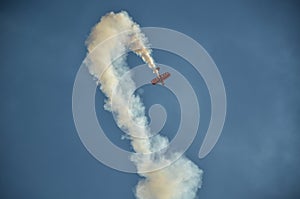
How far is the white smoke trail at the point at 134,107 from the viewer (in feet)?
168

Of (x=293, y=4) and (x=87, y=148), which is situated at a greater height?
(x=293, y=4)

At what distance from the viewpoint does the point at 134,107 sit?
54844 mm

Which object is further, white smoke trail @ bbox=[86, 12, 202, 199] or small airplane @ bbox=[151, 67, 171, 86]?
small airplane @ bbox=[151, 67, 171, 86]

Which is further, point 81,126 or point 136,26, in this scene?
point 81,126

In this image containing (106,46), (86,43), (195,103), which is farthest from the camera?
(195,103)

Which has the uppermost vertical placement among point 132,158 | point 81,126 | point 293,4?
point 293,4

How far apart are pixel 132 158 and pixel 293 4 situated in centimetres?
3714

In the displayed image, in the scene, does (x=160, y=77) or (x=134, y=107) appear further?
(x=134, y=107)

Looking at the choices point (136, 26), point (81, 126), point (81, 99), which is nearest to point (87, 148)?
point (81, 126)

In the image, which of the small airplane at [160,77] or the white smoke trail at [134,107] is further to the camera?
the small airplane at [160,77]

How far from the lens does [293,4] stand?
62.1 m

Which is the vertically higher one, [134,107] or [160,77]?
[160,77]

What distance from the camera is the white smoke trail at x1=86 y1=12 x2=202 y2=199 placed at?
51250 mm

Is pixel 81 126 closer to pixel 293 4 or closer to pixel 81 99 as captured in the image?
pixel 81 99
